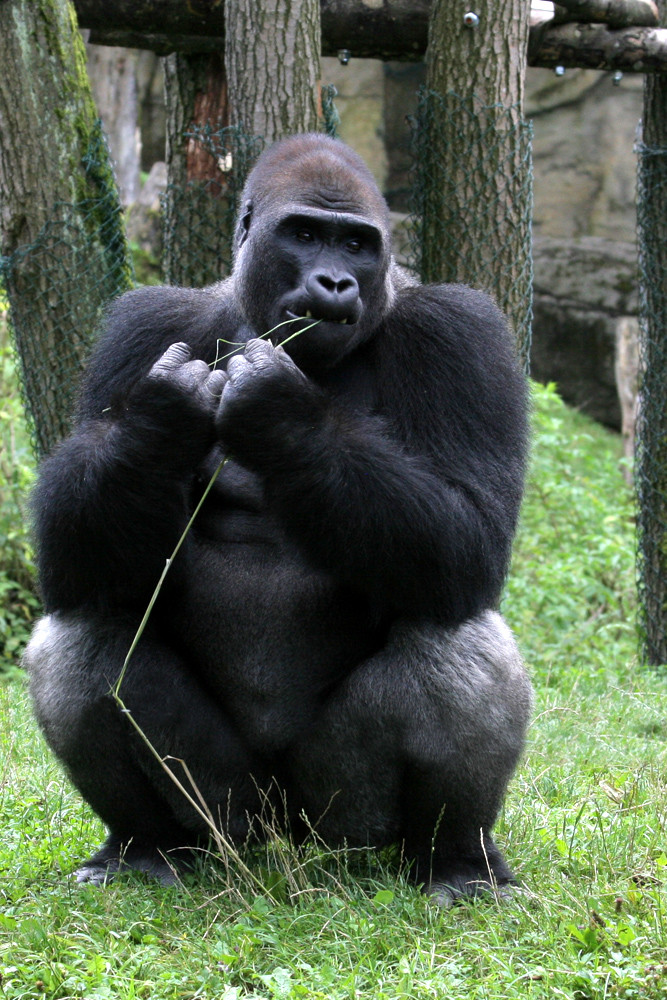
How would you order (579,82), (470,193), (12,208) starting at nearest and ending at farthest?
1. (12,208)
2. (470,193)
3. (579,82)

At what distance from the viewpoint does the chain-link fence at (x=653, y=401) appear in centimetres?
617

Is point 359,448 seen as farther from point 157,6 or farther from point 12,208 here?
point 157,6

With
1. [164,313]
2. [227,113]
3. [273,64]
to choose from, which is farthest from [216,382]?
[227,113]

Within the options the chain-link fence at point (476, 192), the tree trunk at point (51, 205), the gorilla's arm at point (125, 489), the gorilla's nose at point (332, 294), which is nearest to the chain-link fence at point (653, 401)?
the chain-link fence at point (476, 192)

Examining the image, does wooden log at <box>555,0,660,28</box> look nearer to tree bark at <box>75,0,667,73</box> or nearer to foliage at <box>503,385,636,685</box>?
tree bark at <box>75,0,667,73</box>

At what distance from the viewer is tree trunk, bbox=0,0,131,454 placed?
4.80 metres

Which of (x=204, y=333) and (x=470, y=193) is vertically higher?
(x=470, y=193)

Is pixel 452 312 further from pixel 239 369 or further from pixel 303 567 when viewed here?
pixel 303 567

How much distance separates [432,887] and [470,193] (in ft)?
10.7

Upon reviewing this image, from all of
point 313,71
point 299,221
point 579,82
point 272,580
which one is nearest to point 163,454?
point 272,580

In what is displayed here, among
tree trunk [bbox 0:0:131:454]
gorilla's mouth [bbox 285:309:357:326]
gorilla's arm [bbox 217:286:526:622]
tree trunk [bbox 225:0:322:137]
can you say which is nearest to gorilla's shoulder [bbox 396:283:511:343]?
gorilla's arm [bbox 217:286:526:622]

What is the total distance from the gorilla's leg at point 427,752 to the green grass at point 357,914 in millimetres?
125

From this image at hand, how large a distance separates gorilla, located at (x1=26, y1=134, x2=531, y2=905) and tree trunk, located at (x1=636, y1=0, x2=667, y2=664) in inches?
121

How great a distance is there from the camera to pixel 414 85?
→ 1781cm
